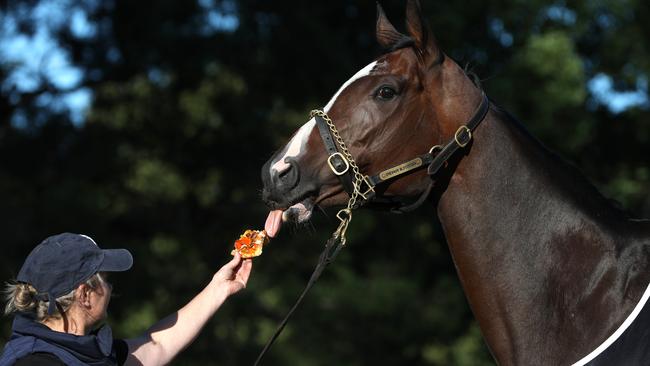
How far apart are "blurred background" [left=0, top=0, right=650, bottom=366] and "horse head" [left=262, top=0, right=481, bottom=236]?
27.4 ft

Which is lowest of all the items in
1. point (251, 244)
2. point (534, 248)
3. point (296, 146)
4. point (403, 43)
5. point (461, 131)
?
point (534, 248)

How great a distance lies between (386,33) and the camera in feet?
13.0

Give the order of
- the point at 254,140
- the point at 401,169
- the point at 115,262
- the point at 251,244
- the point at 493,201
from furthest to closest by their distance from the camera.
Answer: the point at 254,140
the point at 251,244
the point at 401,169
the point at 493,201
the point at 115,262

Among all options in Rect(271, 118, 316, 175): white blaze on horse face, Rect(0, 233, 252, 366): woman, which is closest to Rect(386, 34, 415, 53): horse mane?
Rect(271, 118, 316, 175): white blaze on horse face

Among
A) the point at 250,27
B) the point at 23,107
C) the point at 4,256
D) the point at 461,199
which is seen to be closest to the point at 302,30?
the point at 250,27

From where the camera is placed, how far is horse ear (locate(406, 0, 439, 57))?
3.66m

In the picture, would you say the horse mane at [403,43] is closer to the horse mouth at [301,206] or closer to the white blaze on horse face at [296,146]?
the white blaze on horse face at [296,146]

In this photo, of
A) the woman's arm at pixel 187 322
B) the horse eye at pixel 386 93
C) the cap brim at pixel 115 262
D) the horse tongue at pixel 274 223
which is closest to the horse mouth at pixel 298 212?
the horse tongue at pixel 274 223

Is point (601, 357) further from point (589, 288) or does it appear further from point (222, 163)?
point (222, 163)

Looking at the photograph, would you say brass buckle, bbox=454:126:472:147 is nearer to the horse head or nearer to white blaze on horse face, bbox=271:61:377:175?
the horse head

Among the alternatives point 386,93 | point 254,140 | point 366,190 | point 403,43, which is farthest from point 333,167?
point 254,140

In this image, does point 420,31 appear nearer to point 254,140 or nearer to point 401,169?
point 401,169

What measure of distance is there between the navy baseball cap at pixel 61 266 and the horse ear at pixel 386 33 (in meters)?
1.51

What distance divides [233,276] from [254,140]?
1074cm
